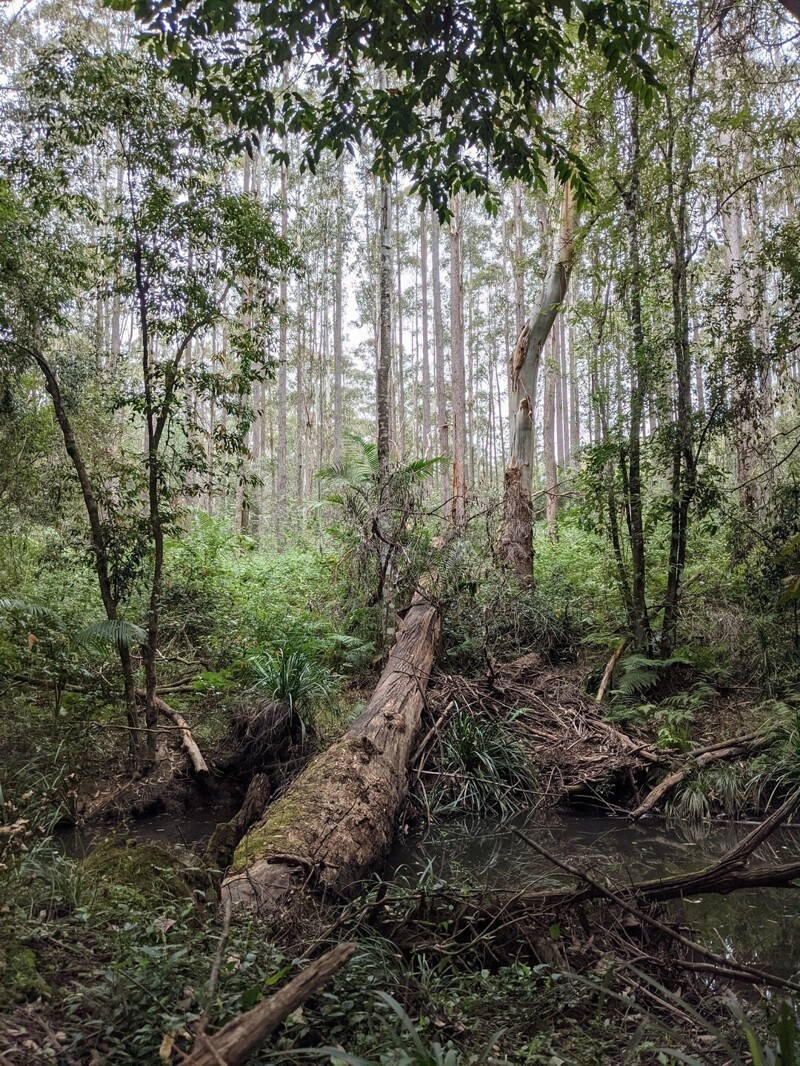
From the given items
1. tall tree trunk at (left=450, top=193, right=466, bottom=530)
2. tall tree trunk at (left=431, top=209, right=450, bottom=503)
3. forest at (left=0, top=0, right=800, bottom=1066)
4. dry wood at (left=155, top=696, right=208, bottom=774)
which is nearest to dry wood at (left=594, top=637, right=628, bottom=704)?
forest at (left=0, top=0, right=800, bottom=1066)

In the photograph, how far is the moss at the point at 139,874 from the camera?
10.0 ft

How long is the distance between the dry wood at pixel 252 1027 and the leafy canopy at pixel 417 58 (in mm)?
3797

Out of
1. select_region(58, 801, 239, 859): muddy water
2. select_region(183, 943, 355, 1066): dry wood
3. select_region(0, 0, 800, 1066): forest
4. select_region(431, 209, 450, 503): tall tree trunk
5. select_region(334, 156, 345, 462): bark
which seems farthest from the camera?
select_region(334, 156, 345, 462): bark

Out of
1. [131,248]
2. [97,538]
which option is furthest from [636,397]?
[97,538]

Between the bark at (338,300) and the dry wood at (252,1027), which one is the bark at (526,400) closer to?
the dry wood at (252,1027)

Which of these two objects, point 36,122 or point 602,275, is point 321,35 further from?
point 602,275

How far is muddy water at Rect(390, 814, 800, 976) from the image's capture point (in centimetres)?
349

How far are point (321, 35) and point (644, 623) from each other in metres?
6.79

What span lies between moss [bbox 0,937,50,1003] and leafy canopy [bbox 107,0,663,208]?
3.91 metres

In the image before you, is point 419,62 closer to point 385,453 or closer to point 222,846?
point 222,846

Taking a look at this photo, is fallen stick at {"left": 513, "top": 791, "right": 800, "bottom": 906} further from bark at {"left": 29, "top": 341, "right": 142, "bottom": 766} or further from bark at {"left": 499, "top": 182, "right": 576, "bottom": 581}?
bark at {"left": 499, "top": 182, "right": 576, "bottom": 581}

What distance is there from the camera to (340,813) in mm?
4418

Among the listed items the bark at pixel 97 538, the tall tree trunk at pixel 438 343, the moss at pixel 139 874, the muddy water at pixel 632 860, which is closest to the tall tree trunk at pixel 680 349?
the muddy water at pixel 632 860

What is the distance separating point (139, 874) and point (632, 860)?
3.52 metres
